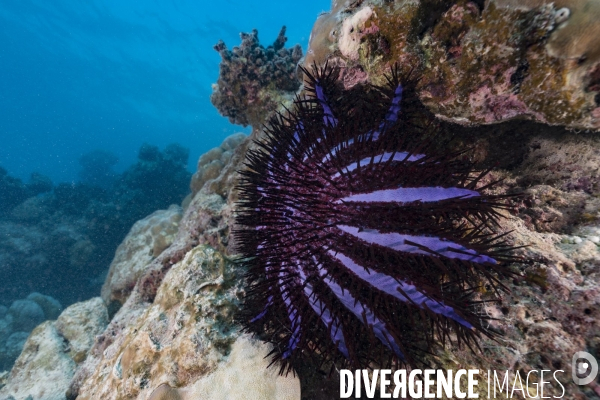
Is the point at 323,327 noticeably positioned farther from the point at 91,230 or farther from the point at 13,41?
the point at 13,41

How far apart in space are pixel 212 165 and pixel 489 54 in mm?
7066

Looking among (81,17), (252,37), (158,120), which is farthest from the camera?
(158,120)

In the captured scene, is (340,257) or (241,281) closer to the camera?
(340,257)

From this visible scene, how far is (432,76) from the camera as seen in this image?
2602 millimetres

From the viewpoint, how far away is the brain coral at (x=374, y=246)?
1839 millimetres

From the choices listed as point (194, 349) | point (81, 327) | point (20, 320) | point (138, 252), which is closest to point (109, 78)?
point (20, 320)

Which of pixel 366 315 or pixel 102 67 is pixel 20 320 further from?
pixel 102 67

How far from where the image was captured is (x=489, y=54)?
7.48ft

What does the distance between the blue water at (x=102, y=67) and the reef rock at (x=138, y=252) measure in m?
76.4

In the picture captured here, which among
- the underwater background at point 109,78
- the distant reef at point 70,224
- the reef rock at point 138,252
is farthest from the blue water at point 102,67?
the reef rock at point 138,252

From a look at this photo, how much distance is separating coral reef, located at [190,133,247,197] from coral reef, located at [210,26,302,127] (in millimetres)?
1925

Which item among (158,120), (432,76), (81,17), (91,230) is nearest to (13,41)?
Answer: (81,17)

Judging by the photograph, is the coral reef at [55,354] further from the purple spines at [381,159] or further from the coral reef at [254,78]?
the purple spines at [381,159]

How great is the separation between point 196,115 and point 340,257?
11955 centimetres
